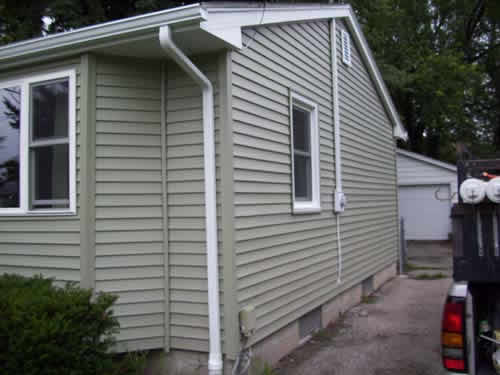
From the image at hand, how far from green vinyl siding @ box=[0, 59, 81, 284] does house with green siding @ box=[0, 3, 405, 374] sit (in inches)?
0.6

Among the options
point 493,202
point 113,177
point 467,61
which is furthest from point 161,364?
point 467,61

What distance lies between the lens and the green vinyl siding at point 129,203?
14.8ft

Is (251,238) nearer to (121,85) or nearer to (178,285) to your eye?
(178,285)

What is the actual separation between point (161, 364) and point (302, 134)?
3514 millimetres

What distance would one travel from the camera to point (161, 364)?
4609 millimetres

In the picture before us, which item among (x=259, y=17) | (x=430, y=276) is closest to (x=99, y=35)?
(x=259, y=17)

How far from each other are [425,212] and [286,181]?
1364 centimetres

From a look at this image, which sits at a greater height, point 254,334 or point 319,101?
point 319,101

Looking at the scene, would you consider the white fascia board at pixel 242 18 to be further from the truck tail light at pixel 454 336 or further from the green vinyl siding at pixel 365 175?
the truck tail light at pixel 454 336

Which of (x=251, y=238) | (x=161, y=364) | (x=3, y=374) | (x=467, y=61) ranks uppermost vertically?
(x=467, y=61)

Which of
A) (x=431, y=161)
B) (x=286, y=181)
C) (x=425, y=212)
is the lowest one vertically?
(x=425, y=212)

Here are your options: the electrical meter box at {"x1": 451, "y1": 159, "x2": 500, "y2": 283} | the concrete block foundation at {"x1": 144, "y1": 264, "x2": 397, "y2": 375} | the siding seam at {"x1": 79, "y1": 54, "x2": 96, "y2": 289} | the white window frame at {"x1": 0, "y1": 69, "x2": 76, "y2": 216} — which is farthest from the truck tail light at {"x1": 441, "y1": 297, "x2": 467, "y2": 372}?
the white window frame at {"x1": 0, "y1": 69, "x2": 76, "y2": 216}

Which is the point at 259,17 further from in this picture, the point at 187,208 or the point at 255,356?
the point at 255,356

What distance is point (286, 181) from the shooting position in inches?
220
